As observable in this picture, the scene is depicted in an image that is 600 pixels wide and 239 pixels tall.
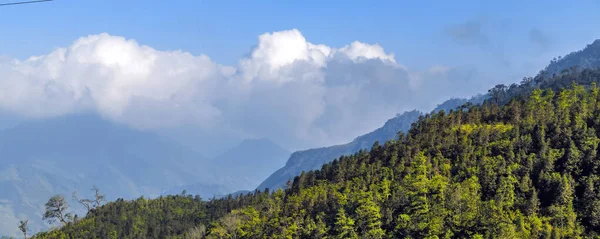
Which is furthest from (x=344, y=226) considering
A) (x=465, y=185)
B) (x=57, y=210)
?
(x=57, y=210)

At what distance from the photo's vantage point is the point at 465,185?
319ft

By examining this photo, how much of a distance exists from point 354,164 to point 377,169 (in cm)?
1125

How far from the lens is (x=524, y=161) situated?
10088 cm

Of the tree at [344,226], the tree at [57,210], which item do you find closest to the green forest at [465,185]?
the tree at [344,226]

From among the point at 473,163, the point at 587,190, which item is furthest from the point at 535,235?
the point at 473,163

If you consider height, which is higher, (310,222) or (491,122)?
(491,122)

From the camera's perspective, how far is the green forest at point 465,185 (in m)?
89.7

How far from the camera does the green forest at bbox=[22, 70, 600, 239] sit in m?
89.7

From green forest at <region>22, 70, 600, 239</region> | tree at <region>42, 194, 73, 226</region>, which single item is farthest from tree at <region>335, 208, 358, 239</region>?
tree at <region>42, 194, 73, 226</region>

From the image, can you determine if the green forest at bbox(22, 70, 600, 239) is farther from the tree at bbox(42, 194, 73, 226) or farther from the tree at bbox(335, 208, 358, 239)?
the tree at bbox(42, 194, 73, 226)

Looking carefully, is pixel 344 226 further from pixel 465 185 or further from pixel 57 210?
pixel 57 210

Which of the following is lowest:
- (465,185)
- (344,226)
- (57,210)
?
(344,226)

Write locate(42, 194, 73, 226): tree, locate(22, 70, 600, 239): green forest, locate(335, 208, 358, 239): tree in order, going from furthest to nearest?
locate(42, 194, 73, 226): tree, locate(335, 208, 358, 239): tree, locate(22, 70, 600, 239): green forest

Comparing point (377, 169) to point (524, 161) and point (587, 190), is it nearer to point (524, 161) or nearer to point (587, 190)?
point (524, 161)
